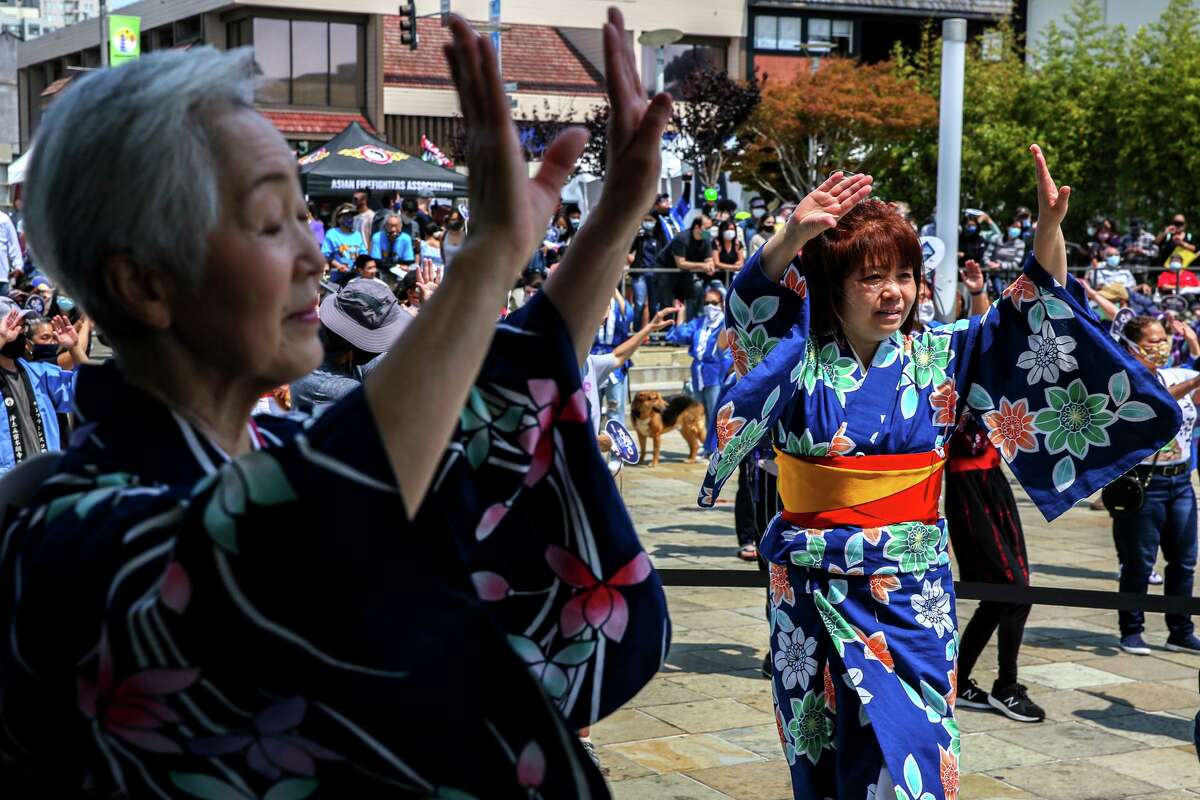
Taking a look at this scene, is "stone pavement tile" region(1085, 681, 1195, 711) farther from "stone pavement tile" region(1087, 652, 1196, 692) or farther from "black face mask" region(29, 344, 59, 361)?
"black face mask" region(29, 344, 59, 361)

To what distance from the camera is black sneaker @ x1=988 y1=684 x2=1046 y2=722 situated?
5977 millimetres

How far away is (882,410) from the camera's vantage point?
375 centimetres

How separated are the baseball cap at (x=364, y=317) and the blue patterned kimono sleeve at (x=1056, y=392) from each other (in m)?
1.80

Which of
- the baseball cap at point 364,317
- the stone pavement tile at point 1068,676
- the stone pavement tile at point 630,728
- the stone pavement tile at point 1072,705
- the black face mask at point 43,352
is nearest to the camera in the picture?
the baseball cap at point 364,317

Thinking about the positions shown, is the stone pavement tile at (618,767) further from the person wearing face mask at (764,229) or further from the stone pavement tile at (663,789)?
the person wearing face mask at (764,229)

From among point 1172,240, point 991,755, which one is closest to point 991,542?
point 991,755

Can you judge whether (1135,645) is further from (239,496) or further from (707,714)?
(239,496)

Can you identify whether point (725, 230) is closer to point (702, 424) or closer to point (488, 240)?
point (702, 424)

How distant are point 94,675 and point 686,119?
104ft

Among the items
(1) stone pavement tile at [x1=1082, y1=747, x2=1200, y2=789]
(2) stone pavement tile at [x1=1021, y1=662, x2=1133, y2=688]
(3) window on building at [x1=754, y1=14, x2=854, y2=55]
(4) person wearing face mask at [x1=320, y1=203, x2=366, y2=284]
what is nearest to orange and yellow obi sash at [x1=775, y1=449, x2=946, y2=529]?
(1) stone pavement tile at [x1=1082, y1=747, x2=1200, y2=789]

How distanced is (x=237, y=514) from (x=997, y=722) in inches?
210

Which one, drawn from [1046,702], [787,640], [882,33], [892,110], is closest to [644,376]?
[1046,702]

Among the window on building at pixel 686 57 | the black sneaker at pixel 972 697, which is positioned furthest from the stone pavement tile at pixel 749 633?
the window on building at pixel 686 57

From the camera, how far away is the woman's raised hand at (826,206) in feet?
11.1
